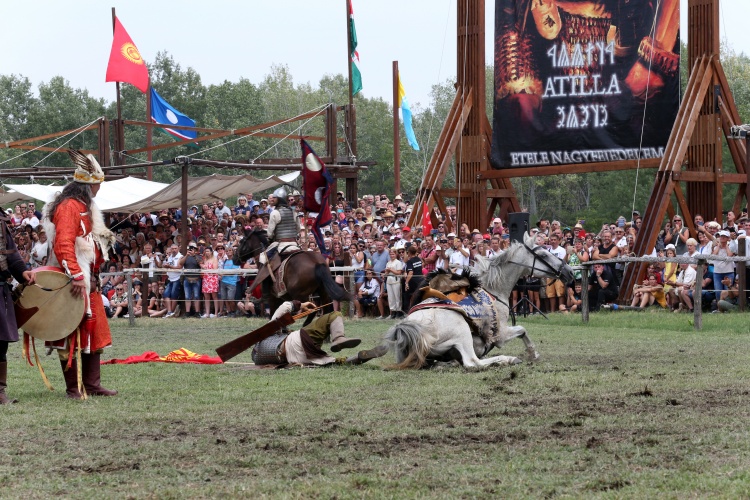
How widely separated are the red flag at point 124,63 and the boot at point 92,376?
77.9ft

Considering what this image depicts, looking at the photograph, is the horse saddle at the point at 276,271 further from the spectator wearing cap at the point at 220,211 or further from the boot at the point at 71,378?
the spectator wearing cap at the point at 220,211

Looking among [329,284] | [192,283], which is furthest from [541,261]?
[192,283]

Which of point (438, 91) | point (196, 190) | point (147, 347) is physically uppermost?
point (438, 91)

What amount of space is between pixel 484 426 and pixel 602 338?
756 cm

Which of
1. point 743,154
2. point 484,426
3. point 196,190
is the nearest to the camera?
point 484,426

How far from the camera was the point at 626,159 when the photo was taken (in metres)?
22.4

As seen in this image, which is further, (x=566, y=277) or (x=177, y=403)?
(x=566, y=277)

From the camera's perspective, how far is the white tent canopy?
27094mm

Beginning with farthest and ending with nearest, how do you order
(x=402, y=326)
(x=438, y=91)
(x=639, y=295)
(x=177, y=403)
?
(x=438, y=91) < (x=639, y=295) < (x=402, y=326) < (x=177, y=403)

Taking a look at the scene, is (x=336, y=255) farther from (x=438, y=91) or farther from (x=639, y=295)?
(x=438, y=91)

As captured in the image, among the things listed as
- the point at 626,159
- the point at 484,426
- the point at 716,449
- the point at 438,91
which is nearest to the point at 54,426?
the point at 484,426

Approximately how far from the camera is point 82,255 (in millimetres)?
9094

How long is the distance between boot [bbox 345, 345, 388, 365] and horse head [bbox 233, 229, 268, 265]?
408 cm

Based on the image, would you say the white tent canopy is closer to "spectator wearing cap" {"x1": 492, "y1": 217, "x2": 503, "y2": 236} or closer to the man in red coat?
"spectator wearing cap" {"x1": 492, "y1": 217, "x2": 503, "y2": 236}
